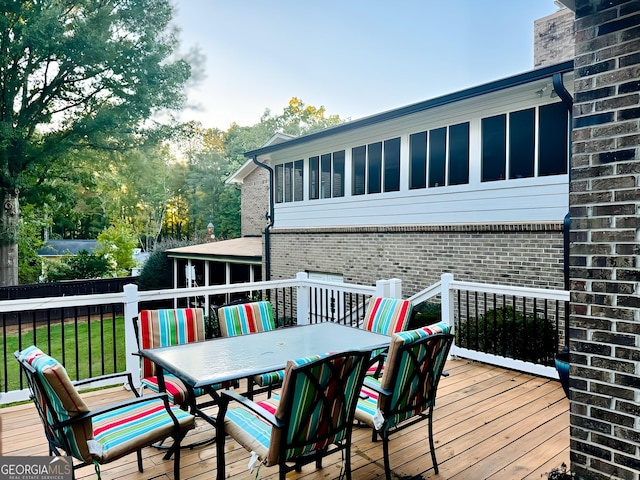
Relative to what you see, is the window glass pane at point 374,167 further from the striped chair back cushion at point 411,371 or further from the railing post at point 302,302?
the striped chair back cushion at point 411,371

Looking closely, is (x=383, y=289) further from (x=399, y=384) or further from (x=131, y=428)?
(x=131, y=428)

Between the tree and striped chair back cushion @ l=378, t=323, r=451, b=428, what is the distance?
49.0ft

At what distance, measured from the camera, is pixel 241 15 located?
11.9m

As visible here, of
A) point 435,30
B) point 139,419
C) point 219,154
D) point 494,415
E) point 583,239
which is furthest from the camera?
point 219,154

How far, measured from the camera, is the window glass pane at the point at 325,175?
10.8 m

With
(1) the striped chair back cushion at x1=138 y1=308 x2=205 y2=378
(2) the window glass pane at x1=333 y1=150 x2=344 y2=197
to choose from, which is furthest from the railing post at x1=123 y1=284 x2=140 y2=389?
(2) the window glass pane at x1=333 y1=150 x2=344 y2=197

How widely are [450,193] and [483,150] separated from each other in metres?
0.98

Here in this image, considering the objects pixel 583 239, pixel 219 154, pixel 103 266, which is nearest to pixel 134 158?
pixel 103 266

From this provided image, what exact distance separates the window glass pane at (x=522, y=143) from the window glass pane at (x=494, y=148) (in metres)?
0.12

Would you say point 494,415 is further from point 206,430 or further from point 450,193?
point 450,193

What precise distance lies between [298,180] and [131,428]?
31.6 ft

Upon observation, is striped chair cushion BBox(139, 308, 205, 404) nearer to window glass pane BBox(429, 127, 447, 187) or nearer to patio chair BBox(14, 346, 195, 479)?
patio chair BBox(14, 346, 195, 479)

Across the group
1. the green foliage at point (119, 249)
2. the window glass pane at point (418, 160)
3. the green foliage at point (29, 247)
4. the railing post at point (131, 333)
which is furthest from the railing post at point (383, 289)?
the green foliage at point (29, 247)

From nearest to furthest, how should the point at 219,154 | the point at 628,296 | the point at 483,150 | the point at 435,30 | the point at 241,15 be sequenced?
1. the point at 628,296
2. the point at 483,150
3. the point at 241,15
4. the point at 435,30
5. the point at 219,154
